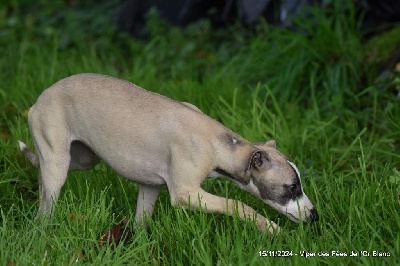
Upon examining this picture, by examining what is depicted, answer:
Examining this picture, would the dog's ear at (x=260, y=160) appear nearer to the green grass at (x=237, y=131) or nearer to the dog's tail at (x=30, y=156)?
the green grass at (x=237, y=131)

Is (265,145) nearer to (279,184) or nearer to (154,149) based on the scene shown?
(279,184)

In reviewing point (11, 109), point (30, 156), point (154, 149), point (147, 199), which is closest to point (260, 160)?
point (154, 149)

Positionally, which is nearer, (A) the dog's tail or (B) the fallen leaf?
(A) the dog's tail

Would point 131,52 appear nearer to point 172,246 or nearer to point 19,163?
point 19,163

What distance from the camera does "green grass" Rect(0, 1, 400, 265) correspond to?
379 cm

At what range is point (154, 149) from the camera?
4.09 metres

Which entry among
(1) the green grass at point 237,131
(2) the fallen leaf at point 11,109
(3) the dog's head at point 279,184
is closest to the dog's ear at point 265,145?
(3) the dog's head at point 279,184

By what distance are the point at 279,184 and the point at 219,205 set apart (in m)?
0.38

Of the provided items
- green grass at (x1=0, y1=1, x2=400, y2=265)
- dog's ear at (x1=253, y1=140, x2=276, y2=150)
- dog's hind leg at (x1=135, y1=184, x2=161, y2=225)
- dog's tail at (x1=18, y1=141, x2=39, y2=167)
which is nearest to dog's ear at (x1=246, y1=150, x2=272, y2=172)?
dog's ear at (x1=253, y1=140, x2=276, y2=150)

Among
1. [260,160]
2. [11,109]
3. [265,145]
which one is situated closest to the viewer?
[260,160]

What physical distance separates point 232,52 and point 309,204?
4.35 metres

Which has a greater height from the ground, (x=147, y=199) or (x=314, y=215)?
(x=314, y=215)

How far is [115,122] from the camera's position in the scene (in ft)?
13.8

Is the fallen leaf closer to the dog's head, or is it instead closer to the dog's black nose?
the dog's head
